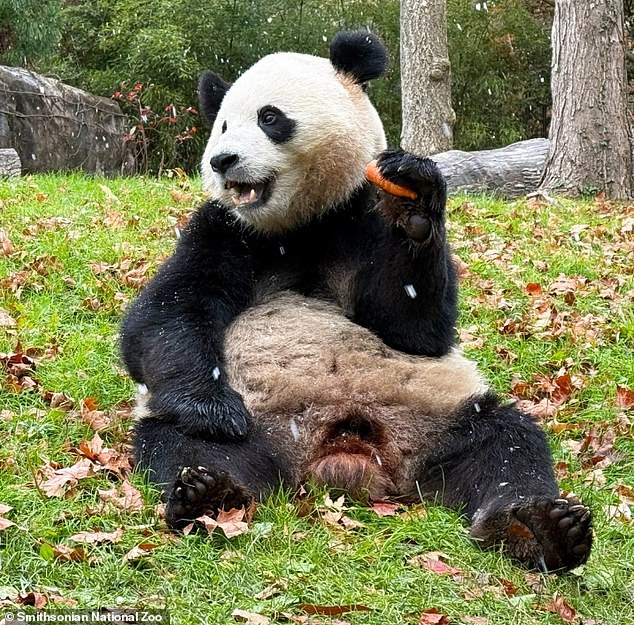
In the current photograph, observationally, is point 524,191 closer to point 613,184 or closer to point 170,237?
point 613,184

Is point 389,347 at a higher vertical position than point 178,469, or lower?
higher

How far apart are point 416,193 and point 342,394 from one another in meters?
0.94

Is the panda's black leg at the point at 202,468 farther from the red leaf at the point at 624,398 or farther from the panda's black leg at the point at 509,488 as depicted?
the red leaf at the point at 624,398

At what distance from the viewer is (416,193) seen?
4336 millimetres

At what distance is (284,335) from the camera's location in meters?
4.63

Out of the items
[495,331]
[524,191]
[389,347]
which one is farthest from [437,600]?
[524,191]

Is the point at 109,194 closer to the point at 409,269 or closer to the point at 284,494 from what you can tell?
the point at 409,269

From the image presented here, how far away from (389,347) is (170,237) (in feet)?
12.4

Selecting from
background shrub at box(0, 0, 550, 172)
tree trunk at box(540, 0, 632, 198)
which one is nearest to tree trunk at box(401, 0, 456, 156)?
tree trunk at box(540, 0, 632, 198)

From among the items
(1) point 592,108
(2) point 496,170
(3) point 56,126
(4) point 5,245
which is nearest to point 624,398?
(4) point 5,245

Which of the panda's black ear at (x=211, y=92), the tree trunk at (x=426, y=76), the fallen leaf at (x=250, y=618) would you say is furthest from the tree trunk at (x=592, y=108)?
the fallen leaf at (x=250, y=618)

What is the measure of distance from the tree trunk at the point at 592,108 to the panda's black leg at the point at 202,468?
8.06 m

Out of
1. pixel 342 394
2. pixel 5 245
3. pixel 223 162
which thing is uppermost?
pixel 223 162

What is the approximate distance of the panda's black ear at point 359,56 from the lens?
517cm
